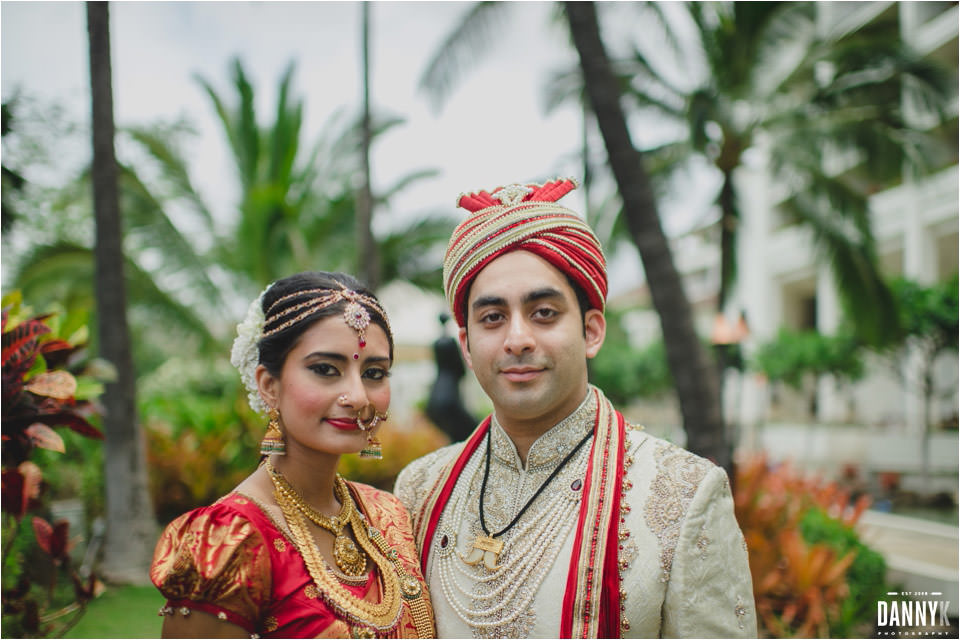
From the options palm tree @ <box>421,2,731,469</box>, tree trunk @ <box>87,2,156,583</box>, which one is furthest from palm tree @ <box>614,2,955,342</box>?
tree trunk @ <box>87,2,156,583</box>

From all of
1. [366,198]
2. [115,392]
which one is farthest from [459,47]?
[115,392]

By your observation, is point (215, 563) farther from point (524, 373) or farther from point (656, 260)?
point (656, 260)

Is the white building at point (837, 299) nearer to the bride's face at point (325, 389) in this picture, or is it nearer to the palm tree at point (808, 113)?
the palm tree at point (808, 113)

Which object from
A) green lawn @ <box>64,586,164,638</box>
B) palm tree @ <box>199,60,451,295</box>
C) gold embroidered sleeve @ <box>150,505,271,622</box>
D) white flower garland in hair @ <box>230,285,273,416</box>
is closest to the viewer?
gold embroidered sleeve @ <box>150,505,271,622</box>

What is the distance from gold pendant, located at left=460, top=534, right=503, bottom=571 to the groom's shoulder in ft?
1.29

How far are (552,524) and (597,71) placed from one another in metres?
3.96

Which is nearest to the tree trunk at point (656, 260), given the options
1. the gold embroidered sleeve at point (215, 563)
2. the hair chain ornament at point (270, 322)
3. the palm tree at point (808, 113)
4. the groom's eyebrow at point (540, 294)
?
the groom's eyebrow at point (540, 294)

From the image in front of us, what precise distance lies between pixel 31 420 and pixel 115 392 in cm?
228

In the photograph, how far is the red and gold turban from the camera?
90.6 inches

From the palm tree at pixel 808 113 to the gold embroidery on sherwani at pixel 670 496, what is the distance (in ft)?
31.4

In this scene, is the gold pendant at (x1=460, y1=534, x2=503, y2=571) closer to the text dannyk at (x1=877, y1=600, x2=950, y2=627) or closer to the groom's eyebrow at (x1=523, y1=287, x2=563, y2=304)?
the groom's eyebrow at (x1=523, y1=287, x2=563, y2=304)

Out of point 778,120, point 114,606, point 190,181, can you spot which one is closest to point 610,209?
point 778,120

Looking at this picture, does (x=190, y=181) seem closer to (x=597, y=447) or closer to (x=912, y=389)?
(x=597, y=447)

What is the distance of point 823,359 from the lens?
18422 millimetres
